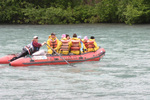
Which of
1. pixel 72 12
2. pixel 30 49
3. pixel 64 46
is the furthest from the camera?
pixel 72 12

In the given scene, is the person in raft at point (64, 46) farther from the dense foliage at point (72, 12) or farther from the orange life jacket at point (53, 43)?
the dense foliage at point (72, 12)

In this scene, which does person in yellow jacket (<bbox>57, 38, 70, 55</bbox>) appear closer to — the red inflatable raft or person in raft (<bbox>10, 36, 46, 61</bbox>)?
the red inflatable raft

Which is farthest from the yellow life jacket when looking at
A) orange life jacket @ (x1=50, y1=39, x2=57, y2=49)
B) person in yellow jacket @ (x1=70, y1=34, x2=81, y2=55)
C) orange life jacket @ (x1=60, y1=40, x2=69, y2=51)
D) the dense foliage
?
the dense foliage

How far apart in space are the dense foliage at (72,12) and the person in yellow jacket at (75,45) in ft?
79.5

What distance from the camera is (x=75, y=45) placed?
662 inches

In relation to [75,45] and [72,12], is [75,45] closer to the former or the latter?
[75,45]

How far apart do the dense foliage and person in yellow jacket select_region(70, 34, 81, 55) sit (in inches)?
954

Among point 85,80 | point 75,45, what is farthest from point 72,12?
point 85,80

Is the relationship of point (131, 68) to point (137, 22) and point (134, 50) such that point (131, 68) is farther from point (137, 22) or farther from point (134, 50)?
point (137, 22)

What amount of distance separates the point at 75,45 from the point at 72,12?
28.9 metres

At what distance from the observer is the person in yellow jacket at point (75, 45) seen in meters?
Answer: 16.7

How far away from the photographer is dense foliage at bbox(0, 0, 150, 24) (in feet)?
136

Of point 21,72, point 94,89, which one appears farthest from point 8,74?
point 94,89

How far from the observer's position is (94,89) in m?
12.4
